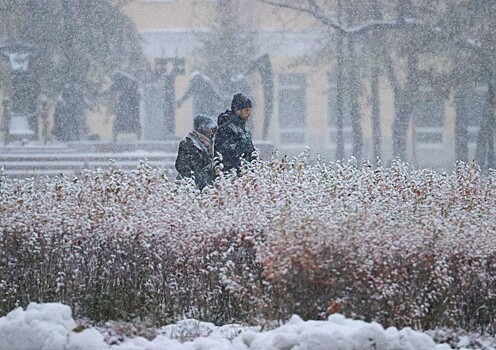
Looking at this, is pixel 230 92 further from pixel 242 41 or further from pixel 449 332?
pixel 449 332

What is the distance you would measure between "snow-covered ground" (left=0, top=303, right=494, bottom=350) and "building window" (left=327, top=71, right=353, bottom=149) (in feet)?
44.2

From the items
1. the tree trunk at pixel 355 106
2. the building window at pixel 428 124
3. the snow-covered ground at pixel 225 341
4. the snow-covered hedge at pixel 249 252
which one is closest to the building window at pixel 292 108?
the tree trunk at pixel 355 106

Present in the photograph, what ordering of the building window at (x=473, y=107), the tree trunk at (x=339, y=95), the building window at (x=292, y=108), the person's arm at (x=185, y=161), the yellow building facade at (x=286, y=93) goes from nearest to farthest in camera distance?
the person's arm at (x=185, y=161), the building window at (x=473, y=107), the tree trunk at (x=339, y=95), the yellow building facade at (x=286, y=93), the building window at (x=292, y=108)

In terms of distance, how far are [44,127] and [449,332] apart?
14290mm

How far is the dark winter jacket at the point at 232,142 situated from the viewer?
826cm

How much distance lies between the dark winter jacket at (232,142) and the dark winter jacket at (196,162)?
169 millimetres

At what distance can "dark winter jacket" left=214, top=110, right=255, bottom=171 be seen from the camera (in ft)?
27.1

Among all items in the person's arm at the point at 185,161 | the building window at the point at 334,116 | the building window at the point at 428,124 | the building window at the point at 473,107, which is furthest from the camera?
the building window at the point at 428,124

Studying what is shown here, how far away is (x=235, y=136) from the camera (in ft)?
27.1

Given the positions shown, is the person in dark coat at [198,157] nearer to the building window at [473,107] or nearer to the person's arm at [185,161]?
the person's arm at [185,161]

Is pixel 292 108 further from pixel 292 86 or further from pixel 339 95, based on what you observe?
pixel 339 95

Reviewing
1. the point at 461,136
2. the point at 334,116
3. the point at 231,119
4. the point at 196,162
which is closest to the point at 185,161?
the point at 196,162

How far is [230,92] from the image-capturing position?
1869 centimetres

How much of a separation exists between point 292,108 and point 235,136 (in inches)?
428
